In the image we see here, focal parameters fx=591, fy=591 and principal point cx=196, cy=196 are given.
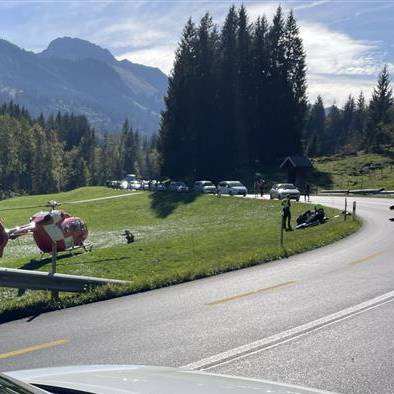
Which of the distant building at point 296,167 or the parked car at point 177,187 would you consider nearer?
the parked car at point 177,187

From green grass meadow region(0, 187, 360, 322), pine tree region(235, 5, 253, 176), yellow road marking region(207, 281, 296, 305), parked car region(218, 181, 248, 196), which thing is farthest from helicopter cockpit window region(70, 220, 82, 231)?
pine tree region(235, 5, 253, 176)

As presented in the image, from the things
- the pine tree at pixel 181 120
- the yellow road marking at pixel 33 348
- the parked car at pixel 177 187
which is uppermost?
the pine tree at pixel 181 120

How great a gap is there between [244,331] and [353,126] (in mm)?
172905

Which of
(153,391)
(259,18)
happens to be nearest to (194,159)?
(259,18)

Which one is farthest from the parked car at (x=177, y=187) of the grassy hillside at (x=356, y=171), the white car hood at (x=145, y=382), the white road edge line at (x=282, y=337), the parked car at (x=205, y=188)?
the white car hood at (x=145, y=382)

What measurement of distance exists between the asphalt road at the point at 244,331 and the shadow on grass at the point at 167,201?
37.4m

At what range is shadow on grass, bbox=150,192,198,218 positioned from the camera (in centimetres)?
5223

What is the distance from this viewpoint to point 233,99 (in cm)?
8656

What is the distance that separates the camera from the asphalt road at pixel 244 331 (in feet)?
23.9

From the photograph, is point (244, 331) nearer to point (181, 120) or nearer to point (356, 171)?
point (181, 120)

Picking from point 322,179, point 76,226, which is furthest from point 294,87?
point 76,226

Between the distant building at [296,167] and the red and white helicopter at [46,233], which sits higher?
the distant building at [296,167]

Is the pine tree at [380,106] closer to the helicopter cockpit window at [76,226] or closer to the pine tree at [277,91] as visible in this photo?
the pine tree at [277,91]

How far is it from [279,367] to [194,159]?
74894 millimetres
